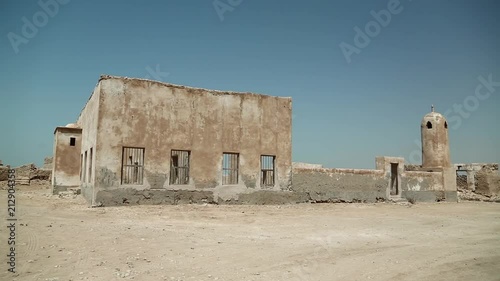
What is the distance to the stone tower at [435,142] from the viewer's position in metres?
22.5

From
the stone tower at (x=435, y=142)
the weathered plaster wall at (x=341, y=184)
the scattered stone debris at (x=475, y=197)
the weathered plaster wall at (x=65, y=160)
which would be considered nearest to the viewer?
the weathered plaster wall at (x=341, y=184)

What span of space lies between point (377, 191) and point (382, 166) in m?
1.45

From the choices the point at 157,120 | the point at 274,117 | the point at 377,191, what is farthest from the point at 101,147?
the point at 377,191

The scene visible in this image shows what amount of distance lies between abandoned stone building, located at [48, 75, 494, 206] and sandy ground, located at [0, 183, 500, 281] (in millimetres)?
2699

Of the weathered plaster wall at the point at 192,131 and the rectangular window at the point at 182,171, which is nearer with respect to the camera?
the weathered plaster wall at the point at 192,131

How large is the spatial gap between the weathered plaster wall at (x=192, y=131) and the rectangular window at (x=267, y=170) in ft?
0.94

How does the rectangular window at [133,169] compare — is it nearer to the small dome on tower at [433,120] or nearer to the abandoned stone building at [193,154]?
the abandoned stone building at [193,154]

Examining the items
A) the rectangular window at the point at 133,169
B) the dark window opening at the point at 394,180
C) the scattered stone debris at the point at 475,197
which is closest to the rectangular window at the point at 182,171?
the rectangular window at the point at 133,169

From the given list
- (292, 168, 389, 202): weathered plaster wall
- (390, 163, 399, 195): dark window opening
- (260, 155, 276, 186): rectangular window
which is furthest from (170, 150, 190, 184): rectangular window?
(390, 163, 399, 195): dark window opening

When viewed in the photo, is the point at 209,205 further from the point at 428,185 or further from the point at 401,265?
the point at 428,185

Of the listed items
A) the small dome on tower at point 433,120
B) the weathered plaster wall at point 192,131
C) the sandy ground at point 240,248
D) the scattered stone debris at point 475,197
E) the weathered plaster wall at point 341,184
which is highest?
the small dome on tower at point 433,120

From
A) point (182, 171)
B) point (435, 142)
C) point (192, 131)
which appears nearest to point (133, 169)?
point (182, 171)

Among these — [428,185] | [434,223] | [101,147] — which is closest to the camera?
[434,223]

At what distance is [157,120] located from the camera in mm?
14141
